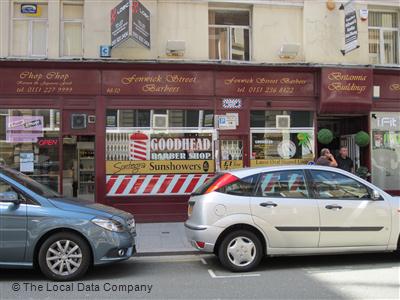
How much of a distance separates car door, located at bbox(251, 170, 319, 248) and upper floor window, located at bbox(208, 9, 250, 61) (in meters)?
6.33

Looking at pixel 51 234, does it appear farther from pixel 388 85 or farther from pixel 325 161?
pixel 388 85

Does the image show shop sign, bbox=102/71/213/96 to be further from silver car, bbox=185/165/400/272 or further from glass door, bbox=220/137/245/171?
silver car, bbox=185/165/400/272

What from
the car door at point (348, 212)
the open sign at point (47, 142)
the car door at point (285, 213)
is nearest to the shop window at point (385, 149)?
the car door at point (348, 212)

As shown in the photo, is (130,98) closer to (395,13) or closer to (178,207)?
(178,207)

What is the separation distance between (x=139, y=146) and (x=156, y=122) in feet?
2.44

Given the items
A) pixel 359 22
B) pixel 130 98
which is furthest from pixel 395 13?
pixel 130 98

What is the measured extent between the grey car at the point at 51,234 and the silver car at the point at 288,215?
145cm

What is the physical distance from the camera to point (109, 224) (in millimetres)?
6828

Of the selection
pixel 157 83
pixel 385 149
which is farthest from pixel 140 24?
pixel 385 149

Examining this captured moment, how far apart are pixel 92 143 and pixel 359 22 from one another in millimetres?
7806

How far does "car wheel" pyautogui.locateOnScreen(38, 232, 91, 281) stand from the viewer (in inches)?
258

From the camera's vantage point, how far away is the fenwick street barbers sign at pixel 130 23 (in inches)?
448

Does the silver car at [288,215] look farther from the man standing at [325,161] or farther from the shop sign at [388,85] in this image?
the shop sign at [388,85]

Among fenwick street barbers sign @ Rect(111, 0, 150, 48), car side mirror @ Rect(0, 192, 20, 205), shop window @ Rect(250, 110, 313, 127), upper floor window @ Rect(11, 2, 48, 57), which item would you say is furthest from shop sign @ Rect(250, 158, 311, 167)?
car side mirror @ Rect(0, 192, 20, 205)
